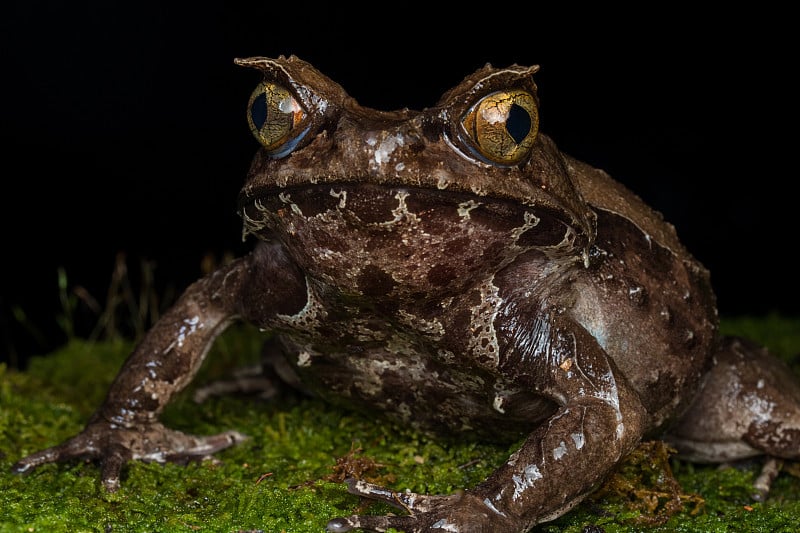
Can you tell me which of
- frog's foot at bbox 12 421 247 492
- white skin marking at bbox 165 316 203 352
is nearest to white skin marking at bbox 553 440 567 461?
frog's foot at bbox 12 421 247 492

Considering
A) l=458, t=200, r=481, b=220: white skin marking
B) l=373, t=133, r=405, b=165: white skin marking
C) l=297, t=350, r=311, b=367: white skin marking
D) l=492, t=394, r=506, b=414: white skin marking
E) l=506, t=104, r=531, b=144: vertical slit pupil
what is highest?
l=506, t=104, r=531, b=144: vertical slit pupil

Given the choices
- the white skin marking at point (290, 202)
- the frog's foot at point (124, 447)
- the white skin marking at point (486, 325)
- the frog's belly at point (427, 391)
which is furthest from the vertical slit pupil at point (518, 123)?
the frog's foot at point (124, 447)

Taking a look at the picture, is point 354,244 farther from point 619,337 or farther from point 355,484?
point 619,337

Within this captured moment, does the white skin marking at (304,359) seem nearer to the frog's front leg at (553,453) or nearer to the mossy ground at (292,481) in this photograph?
the mossy ground at (292,481)

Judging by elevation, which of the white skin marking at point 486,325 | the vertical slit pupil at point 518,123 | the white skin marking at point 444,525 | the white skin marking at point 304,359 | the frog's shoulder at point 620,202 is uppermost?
the vertical slit pupil at point 518,123

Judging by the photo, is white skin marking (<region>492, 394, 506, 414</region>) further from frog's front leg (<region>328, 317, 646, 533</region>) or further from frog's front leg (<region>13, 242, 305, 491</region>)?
frog's front leg (<region>13, 242, 305, 491</region>)

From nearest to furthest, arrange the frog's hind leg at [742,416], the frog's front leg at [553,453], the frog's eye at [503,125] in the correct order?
the frog's eye at [503,125] → the frog's front leg at [553,453] → the frog's hind leg at [742,416]

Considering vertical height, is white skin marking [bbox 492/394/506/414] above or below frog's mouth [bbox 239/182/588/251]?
below

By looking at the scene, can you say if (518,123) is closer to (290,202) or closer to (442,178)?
(442,178)
